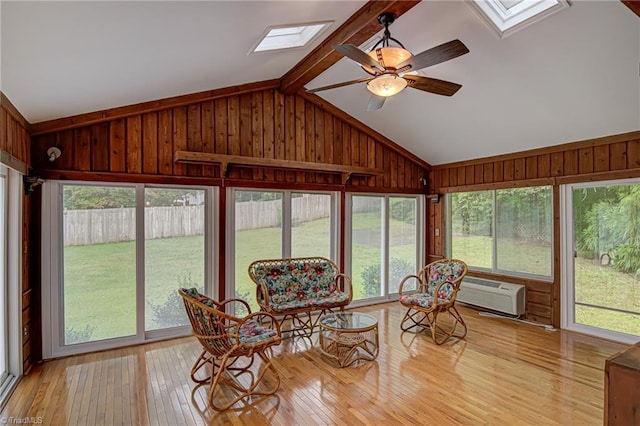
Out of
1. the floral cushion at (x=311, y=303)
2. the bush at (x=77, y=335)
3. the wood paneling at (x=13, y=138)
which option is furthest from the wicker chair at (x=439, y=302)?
the wood paneling at (x=13, y=138)

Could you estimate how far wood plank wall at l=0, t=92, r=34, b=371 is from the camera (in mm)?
2846

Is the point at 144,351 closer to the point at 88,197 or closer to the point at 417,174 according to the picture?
the point at 88,197

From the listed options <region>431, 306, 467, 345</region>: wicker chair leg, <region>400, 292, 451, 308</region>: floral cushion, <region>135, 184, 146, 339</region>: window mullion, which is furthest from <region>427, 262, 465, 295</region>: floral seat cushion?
<region>135, 184, 146, 339</region>: window mullion

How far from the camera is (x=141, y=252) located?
13.8ft

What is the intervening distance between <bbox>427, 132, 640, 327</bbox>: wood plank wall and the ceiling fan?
274 centimetres

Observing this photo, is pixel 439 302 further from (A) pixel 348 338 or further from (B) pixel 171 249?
(B) pixel 171 249

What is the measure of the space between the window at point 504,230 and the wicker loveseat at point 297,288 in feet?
8.88

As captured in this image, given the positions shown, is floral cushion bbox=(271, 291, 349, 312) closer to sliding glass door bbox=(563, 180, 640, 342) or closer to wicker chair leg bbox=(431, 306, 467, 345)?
wicker chair leg bbox=(431, 306, 467, 345)

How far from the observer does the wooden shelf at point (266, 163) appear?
4.24 meters

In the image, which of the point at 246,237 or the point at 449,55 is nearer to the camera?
the point at 449,55

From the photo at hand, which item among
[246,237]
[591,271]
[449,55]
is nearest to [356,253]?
[246,237]

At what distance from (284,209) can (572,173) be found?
404 centimetres

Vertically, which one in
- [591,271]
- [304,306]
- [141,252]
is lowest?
[304,306]

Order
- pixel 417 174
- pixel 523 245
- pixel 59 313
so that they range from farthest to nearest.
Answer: pixel 417 174 → pixel 523 245 → pixel 59 313
